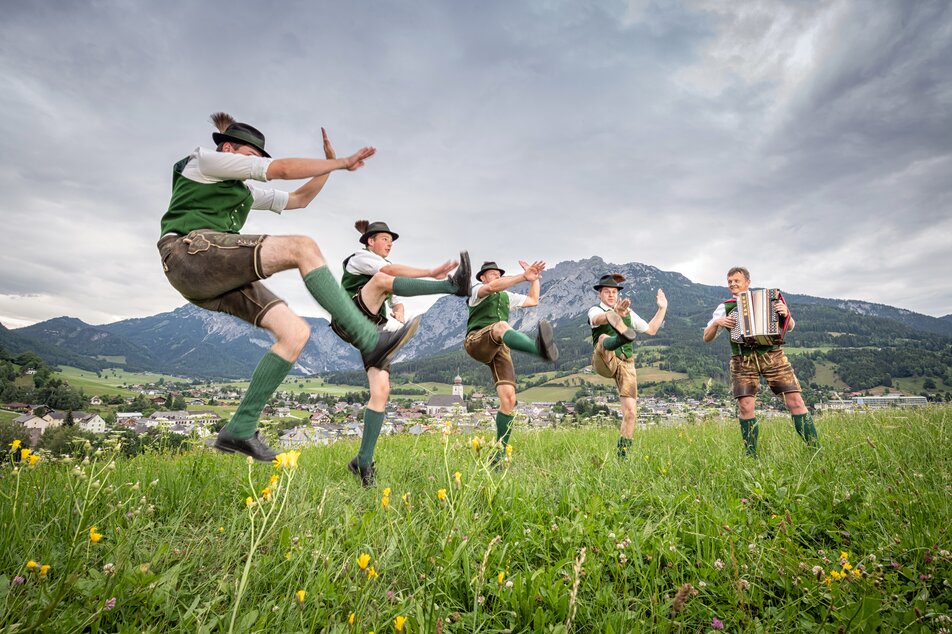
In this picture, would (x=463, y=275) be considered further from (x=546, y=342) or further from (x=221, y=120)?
(x=221, y=120)

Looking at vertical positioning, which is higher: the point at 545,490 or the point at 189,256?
the point at 189,256

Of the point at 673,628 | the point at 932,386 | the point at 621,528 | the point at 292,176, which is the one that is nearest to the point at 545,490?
the point at 621,528

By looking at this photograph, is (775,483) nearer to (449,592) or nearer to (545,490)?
(545,490)

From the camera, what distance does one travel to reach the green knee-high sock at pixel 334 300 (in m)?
3.37

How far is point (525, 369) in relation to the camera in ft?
512

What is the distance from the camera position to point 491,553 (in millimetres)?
2514

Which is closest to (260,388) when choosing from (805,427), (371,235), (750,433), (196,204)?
(196,204)

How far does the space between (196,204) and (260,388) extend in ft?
5.14

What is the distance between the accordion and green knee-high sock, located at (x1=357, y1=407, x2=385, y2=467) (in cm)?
537

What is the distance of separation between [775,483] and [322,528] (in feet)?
12.2

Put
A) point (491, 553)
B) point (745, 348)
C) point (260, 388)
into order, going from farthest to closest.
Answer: point (745, 348) → point (260, 388) → point (491, 553)

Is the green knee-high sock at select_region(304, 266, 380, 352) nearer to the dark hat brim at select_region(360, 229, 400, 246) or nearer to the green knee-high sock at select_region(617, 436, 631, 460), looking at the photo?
the dark hat brim at select_region(360, 229, 400, 246)

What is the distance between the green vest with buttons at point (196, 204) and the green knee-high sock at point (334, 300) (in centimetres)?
83

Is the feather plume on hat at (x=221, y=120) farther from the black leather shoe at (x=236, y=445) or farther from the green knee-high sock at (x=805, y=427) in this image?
the green knee-high sock at (x=805, y=427)
